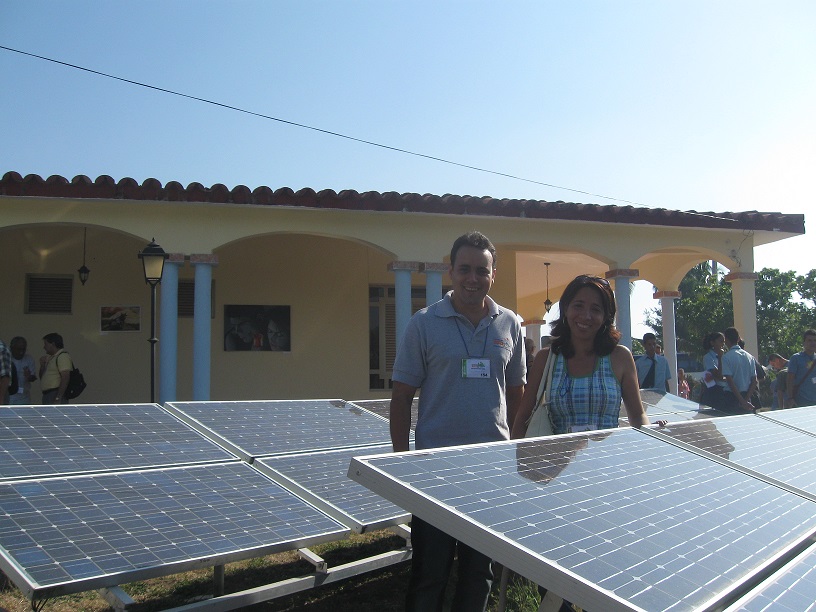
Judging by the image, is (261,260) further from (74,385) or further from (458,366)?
(458,366)

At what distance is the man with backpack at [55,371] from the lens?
8.71 meters

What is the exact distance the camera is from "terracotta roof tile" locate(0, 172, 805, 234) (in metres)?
9.20

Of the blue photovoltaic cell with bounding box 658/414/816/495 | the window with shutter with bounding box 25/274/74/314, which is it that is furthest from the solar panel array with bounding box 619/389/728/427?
the window with shutter with bounding box 25/274/74/314

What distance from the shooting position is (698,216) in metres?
11.7

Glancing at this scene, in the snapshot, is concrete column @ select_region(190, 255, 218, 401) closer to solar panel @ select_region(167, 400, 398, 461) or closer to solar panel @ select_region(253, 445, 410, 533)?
solar panel @ select_region(167, 400, 398, 461)

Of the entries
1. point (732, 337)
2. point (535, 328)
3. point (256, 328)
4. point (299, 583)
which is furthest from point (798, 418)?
point (535, 328)

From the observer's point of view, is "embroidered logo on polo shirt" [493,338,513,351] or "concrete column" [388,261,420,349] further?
"concrete column" [388,261,420,349]

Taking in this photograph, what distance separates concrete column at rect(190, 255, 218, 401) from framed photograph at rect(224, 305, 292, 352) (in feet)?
6.60

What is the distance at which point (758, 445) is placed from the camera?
3297mm

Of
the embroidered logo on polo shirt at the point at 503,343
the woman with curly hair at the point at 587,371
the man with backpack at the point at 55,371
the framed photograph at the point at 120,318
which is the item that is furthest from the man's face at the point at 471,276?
the framed photograph at the point at 120,318

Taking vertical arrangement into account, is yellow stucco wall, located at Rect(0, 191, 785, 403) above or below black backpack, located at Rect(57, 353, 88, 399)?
above

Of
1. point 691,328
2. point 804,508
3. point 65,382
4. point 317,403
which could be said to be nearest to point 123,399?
point 65,382

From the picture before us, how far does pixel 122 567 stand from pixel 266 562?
2394 millimetres

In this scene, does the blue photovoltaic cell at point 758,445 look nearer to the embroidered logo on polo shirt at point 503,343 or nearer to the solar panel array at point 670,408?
the embroidered logo on polo shirt at point 503,343
